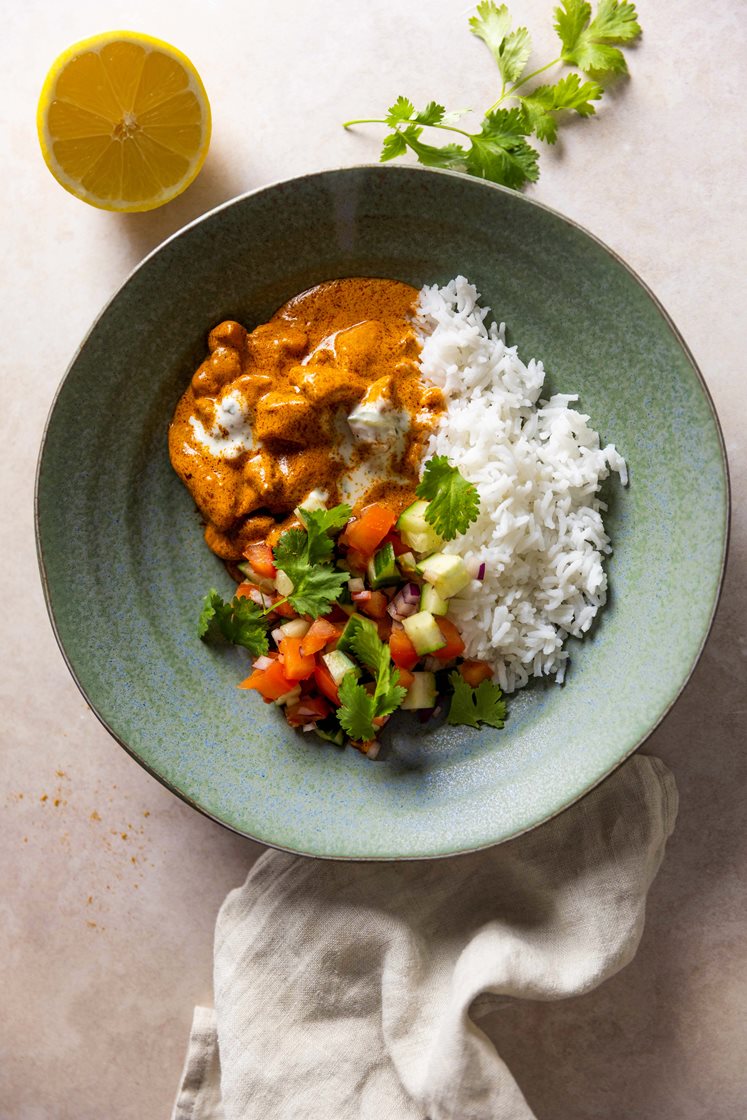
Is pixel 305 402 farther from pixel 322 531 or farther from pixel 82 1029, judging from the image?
pixel 82 1029

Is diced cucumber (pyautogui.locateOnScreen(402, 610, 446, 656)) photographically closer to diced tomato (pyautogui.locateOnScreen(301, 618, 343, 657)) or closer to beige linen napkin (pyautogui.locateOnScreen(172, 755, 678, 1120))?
diced tomato (pyautogui.locateOnScreen(301, 618, 343, 657))

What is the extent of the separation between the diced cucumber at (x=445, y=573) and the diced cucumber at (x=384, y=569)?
84 millimetres

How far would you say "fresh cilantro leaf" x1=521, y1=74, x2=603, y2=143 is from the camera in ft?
8.93

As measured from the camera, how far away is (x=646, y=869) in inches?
106

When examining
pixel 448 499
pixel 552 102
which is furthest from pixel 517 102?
pixel 448 499

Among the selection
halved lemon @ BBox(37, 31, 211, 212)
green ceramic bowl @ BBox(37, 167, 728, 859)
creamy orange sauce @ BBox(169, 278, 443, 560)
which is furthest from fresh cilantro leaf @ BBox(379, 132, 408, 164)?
halved lemon @ BBox(37, 31, 211, 212)

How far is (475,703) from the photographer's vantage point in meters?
2.68

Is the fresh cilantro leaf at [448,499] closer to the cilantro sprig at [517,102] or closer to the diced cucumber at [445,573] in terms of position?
the diced cucumber at [445,573]

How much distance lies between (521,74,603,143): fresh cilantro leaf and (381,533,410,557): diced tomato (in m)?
1.37

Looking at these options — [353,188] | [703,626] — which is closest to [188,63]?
[353,188]

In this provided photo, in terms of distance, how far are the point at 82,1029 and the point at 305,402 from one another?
2340mm

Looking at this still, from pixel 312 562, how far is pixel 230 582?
0.44m

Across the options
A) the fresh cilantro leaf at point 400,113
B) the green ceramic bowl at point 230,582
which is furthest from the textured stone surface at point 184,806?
the green ceramic bowl at point 230,582

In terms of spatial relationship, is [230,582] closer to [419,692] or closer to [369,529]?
[369,529]
